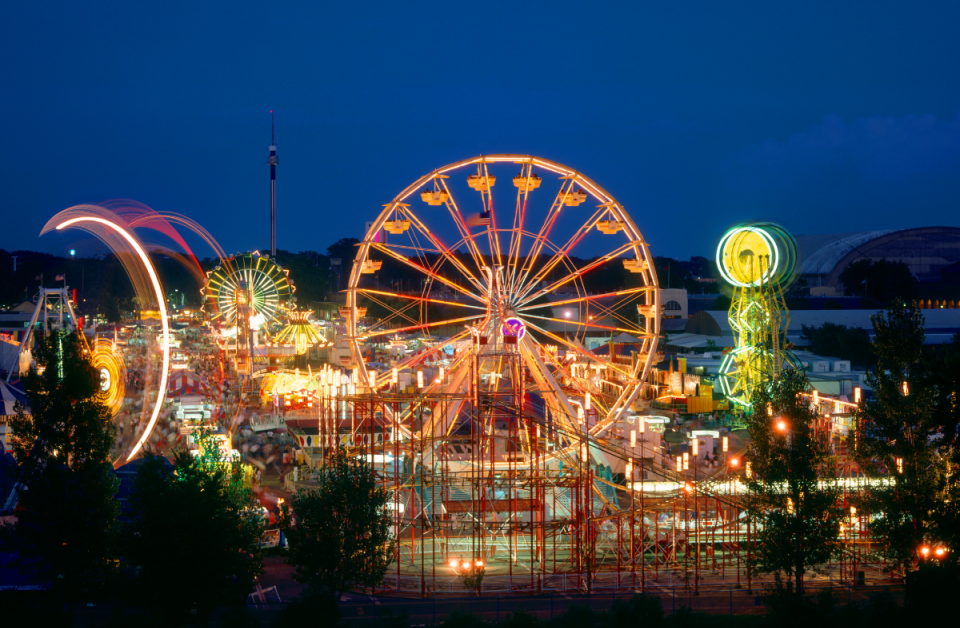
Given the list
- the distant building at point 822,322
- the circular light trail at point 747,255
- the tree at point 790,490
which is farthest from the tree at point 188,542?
the distant building at point 822,322

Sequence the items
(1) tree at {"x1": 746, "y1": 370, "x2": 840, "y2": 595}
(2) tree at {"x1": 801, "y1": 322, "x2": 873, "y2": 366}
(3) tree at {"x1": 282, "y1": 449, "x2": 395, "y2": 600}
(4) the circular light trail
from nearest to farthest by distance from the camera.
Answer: (3) tree at {"x1": 282, "y1": 449, "x2": 395, "y2": 600} → (1) tree at {"x1": 746, "y1": 370, "x2": 840, "y2": 595} → (4) the circular light trail → (2) tree at {"x1": 801, "y1": 322, "x2": 873, "y2": 366}

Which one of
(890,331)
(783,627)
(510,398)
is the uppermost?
(890,331)

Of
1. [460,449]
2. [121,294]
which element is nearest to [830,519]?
[460,449]

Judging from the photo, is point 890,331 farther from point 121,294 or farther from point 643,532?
point 121,294

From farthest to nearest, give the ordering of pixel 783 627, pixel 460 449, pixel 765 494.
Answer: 1. pixel 460 449
2. pixel 765 494
3. pixel 783 627

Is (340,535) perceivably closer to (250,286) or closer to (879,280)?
(250,286)

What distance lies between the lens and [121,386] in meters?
27.8

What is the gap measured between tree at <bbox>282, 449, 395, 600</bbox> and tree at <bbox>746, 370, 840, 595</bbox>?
7.65 metres

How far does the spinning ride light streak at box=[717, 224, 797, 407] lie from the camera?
33.1 meters

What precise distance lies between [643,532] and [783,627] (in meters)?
4.50

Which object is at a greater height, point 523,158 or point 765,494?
point 523,158

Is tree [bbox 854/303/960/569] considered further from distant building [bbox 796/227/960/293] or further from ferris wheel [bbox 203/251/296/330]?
distant building [bbox 796/227/960/293]

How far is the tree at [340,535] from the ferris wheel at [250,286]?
33.9 metres

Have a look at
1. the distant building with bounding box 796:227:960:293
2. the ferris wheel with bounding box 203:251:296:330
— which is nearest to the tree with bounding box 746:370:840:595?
the ferris wheel with bounding box 203:251:296:330
